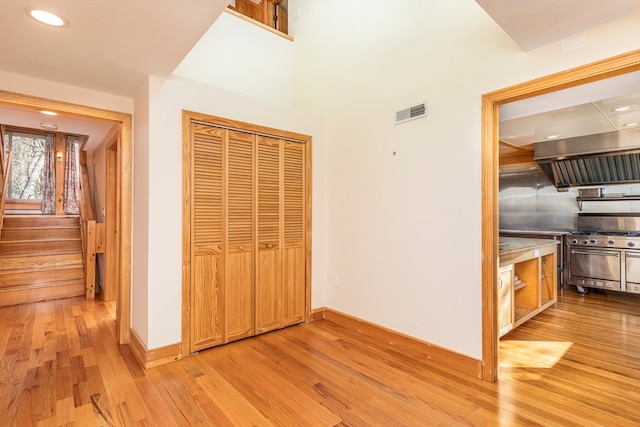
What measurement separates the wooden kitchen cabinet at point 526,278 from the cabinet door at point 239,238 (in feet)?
7.75

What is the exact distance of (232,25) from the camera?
369 cm

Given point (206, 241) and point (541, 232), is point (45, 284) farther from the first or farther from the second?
point (541, 232)

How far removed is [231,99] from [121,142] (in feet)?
3.63

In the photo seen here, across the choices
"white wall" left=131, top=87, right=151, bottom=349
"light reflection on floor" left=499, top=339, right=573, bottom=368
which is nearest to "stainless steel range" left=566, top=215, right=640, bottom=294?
"light reflection on floor" left=499, top=339, right=573, bottom=368

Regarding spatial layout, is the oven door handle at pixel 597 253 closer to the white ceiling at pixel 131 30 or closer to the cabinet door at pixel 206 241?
the white ceiling at pixel 131 30

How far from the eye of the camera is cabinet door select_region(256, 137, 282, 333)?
311 cm

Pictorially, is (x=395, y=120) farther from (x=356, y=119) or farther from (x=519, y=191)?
(x=519, y=191)

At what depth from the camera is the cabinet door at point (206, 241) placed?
8.84 ft

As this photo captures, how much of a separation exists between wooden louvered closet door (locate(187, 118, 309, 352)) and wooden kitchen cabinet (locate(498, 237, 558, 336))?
1.99 m

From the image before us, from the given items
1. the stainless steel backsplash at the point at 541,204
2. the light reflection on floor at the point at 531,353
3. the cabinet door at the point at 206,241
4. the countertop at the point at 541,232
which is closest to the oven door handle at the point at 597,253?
the countertop at the point at 541,232

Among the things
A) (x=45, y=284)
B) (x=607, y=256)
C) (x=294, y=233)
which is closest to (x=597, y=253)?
(x=607, y=256)

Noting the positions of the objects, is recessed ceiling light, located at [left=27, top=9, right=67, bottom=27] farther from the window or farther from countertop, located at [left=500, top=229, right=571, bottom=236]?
the window

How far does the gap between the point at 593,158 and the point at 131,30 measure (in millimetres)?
6159

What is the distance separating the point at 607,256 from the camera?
15.1 feet
